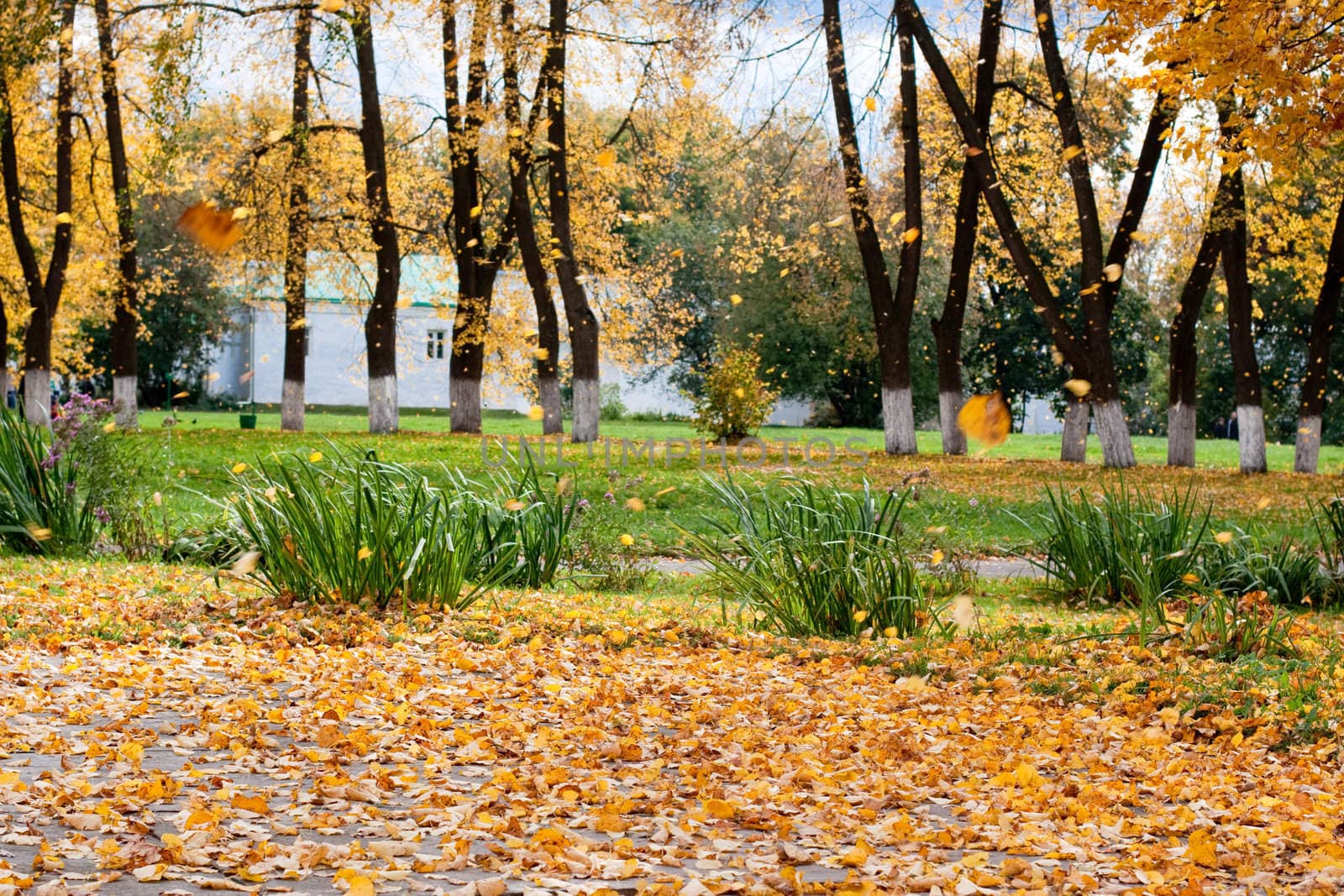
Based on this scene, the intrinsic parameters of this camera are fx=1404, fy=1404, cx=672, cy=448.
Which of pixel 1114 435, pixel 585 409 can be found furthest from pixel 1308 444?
pixel 585 409

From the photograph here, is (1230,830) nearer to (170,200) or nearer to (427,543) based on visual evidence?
(427,543)

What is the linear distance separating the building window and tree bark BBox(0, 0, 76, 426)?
19.3 meters

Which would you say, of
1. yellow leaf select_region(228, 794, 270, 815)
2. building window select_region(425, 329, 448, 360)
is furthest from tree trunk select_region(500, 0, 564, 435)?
building window select_region(425, 329, 448, 360)

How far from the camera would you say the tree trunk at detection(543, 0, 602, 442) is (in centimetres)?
2092

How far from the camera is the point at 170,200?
41.8m

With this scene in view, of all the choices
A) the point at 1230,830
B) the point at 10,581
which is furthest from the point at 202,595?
the point at 1230,830

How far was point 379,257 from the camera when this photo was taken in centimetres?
2277

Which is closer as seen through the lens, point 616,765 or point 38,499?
point 616,765

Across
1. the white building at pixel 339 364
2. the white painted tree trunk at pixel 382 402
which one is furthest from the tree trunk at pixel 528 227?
the white building at pixel 339 364

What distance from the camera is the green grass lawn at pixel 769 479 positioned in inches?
483

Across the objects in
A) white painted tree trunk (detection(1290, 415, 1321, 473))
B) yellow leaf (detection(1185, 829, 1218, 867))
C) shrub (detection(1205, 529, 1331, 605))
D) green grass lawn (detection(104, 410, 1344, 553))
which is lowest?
yellow leaf (detection(1185, 829, 1218, 867))

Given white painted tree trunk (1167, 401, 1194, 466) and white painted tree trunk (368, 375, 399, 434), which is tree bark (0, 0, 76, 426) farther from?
white painted tree trunk (1167, 401, 1194, 466)

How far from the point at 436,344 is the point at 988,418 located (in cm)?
1744

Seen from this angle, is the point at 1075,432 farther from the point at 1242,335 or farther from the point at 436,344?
the point at 436,344
